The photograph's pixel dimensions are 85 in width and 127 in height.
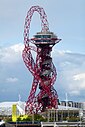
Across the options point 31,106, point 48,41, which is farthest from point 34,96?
point 48,41

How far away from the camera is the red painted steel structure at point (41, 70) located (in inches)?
6521

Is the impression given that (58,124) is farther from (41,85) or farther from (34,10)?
(34,10)

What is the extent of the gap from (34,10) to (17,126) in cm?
4065

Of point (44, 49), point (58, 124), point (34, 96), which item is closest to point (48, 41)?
point (44, 49)

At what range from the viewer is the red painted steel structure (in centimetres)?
16562

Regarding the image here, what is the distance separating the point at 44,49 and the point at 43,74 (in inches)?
280

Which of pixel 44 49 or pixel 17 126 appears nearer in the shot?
pixel 17 126

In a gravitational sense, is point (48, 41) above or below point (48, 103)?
above

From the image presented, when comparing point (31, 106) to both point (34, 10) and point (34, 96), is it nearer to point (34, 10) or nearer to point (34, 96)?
point (34, 96)

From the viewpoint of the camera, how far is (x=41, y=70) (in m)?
168

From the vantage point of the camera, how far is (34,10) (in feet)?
564

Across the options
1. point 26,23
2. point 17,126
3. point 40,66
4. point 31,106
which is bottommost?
point 17,126

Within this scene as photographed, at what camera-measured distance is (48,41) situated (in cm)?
16788

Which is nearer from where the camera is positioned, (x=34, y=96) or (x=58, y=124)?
(x=58, y=124)
